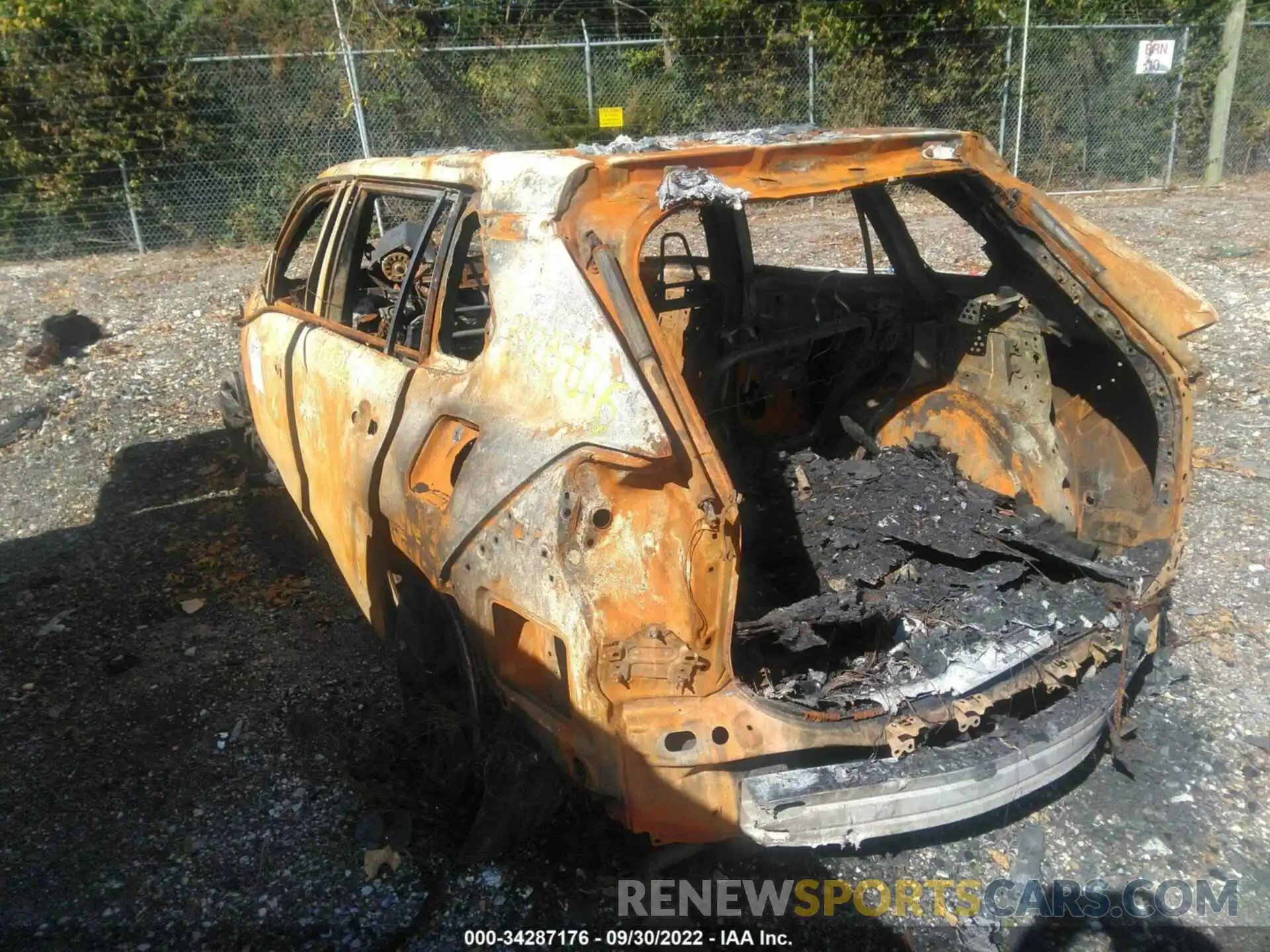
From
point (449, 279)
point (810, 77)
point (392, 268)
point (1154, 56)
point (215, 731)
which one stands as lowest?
point (215, 731)

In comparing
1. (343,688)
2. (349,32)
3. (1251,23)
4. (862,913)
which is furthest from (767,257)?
(1251,23)

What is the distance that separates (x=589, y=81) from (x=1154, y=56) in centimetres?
844

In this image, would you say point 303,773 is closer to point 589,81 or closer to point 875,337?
point 875,337

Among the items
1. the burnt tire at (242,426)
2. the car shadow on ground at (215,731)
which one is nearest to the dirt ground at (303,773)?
the car shadow on ground at (215,731)

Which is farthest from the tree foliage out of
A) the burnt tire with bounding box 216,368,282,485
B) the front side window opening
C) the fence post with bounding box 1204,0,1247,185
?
the front side window opening

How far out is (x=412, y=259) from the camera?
3111mm

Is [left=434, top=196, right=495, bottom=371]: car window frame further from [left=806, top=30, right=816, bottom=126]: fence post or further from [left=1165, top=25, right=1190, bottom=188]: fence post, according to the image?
[left=1165, top=25, right=1190, bottom=188]: fence post

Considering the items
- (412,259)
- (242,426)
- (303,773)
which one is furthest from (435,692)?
(242,426)

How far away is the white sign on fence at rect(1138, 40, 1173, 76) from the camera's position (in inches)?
535

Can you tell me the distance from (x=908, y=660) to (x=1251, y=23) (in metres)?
15.7

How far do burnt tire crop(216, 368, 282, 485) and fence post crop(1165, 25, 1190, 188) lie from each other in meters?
13.8

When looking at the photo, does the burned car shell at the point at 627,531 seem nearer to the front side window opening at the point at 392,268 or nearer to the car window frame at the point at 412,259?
the car window frame at the point at 412,259

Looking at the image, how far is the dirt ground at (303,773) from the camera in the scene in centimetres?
265

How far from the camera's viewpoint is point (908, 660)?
8.75 feet
